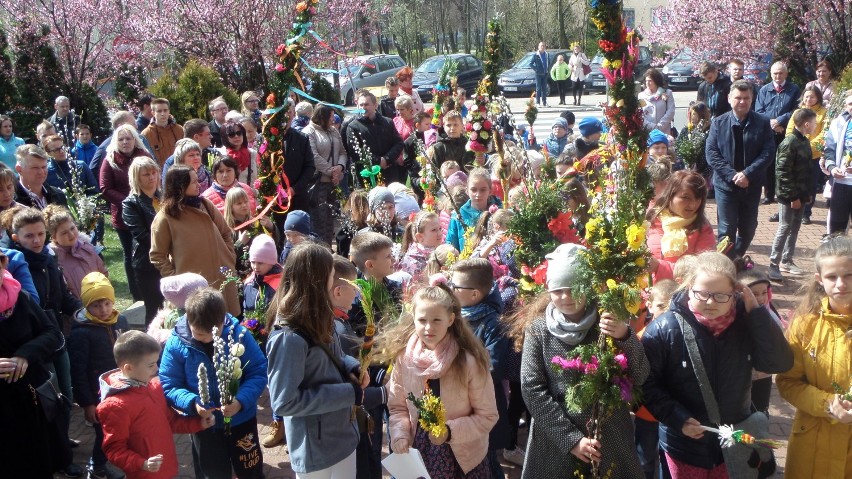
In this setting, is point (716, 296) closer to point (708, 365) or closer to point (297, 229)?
point (708, 365)

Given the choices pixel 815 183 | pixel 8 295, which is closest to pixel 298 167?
pixel 8 295

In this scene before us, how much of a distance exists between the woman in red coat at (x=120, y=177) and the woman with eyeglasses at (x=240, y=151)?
103 cm

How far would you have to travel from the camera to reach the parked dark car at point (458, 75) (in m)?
25.7

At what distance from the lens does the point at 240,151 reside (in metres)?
8.97

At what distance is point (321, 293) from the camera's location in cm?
371

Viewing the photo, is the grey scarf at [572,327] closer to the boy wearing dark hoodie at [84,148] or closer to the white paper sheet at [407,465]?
the white paper sheet at [407,465]

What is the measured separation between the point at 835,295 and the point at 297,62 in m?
4.78

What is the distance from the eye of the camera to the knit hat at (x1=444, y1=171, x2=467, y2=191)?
7509 millimetres

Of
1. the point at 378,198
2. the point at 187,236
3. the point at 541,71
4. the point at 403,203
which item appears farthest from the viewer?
the point at 541,71

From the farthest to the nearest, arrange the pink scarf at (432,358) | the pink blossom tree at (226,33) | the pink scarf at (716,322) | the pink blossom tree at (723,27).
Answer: the pink blossom tree at (723,27) < the pink blossom tree at (226,33) < the pink scarf at (432,358) < the pink scarf at (716,322)

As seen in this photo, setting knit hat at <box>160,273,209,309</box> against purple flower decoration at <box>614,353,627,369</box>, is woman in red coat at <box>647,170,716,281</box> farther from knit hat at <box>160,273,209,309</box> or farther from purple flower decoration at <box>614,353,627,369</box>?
knit hat at <box>160,273,209,309</box>

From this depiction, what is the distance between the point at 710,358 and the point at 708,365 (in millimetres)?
34

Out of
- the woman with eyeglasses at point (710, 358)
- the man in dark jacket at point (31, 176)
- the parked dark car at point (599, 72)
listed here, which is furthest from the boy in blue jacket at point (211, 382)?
the parked dark car at point (599, 72)

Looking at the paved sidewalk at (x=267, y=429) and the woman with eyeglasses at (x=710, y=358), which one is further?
the paved sidewalk at (x=267, y=429)
